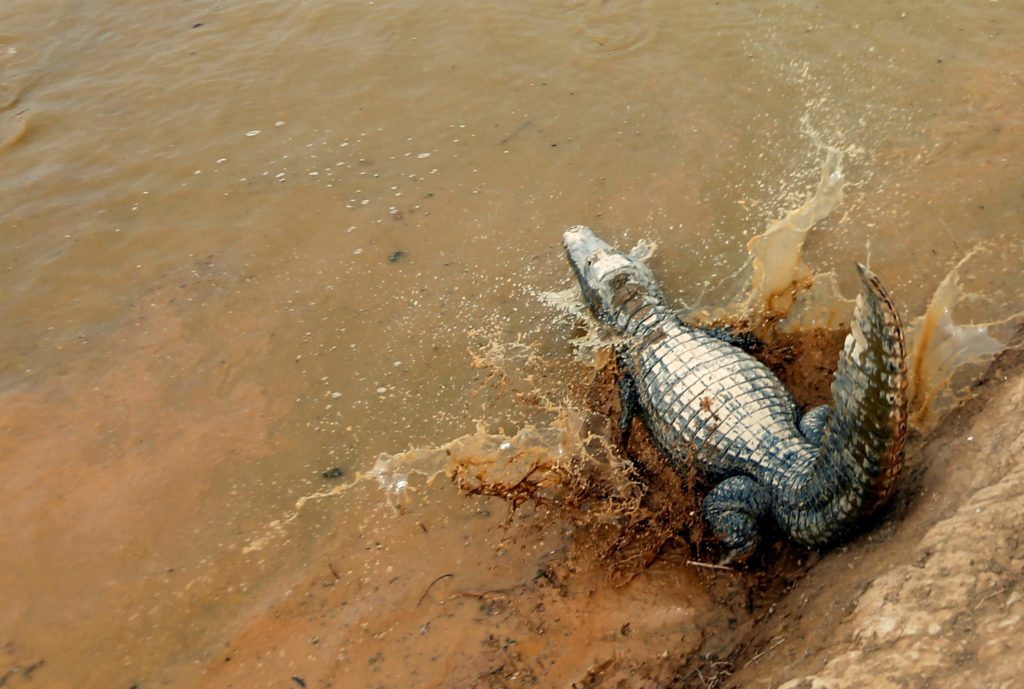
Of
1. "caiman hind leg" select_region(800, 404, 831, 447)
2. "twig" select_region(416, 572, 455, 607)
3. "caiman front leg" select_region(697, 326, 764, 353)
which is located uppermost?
"caiman front leg" select_region(697, 326, 764, 353)

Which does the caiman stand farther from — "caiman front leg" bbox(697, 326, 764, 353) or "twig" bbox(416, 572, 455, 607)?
"twig" bbox(416, 572, 455, 607)

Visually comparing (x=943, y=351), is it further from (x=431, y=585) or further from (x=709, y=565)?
(x=431, y=585)

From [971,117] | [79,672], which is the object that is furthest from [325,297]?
[971,117]

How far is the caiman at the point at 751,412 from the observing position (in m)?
2.63

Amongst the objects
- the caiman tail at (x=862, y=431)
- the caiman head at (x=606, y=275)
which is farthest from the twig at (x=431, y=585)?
the caiman head at (x=606, y=275)

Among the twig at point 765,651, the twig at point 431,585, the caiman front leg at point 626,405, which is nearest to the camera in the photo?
the twig at point 765,651

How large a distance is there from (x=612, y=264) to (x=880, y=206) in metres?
1.80

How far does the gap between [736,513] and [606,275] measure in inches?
71.8

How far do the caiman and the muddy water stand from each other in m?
0.40

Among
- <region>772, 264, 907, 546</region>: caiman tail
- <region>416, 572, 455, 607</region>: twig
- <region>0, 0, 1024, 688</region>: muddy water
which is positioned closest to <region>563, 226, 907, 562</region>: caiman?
<region>772, 264, 907, 546</region>: caiman tail

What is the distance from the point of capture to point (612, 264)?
496cm

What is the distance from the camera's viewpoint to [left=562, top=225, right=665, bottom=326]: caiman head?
4.82 metres

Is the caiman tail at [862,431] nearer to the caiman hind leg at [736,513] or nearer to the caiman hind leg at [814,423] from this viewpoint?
the caiman hind leg at [736,513]

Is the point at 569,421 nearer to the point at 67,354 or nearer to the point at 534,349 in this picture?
the point at 534,349
